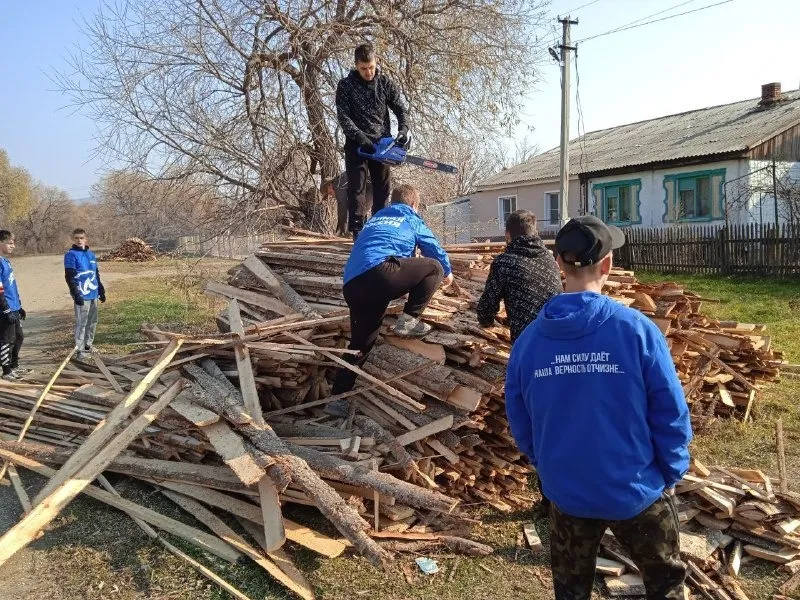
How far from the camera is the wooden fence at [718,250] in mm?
16438

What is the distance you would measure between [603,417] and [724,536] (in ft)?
8.52

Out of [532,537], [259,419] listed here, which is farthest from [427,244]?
[532,537]

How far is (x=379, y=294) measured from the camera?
16.3 feet

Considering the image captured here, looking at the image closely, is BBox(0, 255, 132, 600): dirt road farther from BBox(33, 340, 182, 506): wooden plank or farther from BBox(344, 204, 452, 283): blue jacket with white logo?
BBox(344, 204, 452, 283): blue jacket with white logo

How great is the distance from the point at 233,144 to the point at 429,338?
7317mm

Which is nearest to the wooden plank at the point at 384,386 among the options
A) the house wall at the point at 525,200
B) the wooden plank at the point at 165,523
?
the wooden plank at the point at 165,523

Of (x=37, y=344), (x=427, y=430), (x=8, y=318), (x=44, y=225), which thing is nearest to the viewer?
(x=427, y=430)

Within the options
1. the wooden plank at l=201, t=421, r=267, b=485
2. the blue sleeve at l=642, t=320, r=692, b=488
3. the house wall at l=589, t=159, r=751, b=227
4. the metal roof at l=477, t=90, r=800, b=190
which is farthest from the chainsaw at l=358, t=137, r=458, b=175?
the house wall at l=589, t=159, r=751, b=227

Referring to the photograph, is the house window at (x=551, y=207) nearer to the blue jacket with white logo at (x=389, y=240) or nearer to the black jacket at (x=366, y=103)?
the black jacket at (x=366, y=103)

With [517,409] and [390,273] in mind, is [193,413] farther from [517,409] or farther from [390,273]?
[517,409]

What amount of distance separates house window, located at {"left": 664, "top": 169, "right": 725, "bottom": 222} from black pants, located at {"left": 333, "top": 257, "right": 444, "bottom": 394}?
63.9 feet

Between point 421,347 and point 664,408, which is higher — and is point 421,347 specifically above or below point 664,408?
below

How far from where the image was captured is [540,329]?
258 centimetres

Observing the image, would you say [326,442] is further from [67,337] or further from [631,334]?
[67,337]
